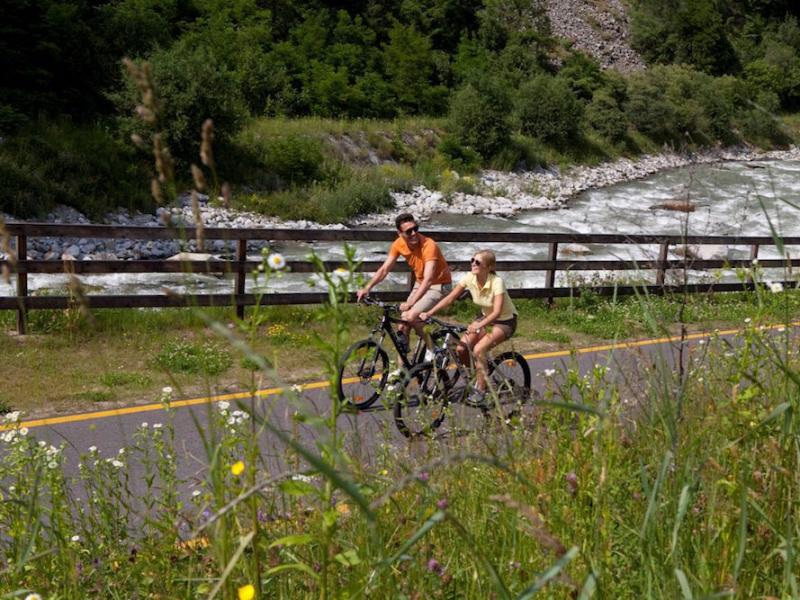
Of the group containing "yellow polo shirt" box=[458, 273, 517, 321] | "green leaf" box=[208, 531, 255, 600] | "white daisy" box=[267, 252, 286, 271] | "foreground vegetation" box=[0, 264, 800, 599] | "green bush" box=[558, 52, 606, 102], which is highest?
"green bush" box=[558, 52, 606, 102]

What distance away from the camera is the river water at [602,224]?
17062mm

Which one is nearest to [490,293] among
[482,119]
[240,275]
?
[240,275]

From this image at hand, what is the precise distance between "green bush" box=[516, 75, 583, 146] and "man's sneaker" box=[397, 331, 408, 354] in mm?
35066

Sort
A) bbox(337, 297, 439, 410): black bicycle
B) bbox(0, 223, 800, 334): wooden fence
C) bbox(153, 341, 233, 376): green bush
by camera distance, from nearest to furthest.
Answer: bbox(337, 297, 439, 410): black bicycle → bbox(153, 341, 233, 376): green bush → bbox(0, 223, 800, 334): wooden fence

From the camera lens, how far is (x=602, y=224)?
96.7 feet

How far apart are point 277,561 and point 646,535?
3.38 ft

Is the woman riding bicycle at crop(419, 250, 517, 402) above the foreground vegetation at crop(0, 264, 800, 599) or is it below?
below

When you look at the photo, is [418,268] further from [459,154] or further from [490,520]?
[459,154]

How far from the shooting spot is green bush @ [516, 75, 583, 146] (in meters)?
42.7

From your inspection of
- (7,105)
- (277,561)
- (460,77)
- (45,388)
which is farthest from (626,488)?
(460,77)

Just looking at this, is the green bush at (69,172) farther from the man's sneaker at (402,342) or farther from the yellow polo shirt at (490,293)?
the yellow polo shirt at (490,293)

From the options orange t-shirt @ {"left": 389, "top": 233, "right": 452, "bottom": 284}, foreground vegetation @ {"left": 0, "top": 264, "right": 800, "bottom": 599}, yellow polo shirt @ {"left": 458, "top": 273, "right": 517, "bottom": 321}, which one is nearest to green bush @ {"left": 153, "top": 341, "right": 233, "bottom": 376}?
orange t-shirt @ {"left": 389, "top": 233, "right": 452, "bottom": 284}

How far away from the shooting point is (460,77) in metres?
49.4

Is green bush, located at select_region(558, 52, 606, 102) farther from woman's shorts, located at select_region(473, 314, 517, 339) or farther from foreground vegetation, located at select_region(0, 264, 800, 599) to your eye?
foreground vegetation, located at select_region(0, 264, 800, 599)
